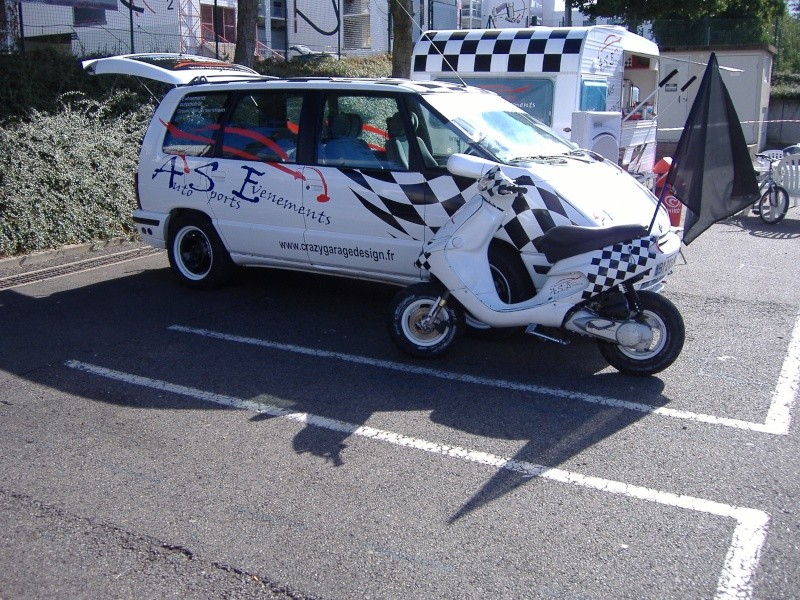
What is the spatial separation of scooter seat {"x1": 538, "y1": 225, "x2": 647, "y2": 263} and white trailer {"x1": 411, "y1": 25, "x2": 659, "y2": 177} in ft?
15.0

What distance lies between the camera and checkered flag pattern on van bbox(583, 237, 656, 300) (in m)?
5.22

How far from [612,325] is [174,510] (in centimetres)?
290

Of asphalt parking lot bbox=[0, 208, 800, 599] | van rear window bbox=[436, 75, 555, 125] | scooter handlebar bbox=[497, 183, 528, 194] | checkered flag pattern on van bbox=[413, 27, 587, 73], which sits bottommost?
asphalt parking lot bbox=[0, 208, 800, 599]

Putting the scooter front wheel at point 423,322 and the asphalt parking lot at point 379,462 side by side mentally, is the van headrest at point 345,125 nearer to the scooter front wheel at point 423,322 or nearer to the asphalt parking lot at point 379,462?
the asphalt parking lot at point 379,462

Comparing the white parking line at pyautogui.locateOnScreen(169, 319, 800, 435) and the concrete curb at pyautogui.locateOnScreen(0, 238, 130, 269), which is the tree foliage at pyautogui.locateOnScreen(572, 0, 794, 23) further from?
the white parking line at pyautogui.locateOnScreen(169, 319, 800, 435)

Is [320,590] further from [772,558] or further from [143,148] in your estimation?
[143,148]

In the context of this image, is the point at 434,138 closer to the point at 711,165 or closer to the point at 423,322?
the point at 423,322

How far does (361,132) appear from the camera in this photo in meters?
6.86

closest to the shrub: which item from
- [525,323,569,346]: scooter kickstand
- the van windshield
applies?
the van windshield

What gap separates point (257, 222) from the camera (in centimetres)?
729

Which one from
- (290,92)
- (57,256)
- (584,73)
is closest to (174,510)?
(290,92)

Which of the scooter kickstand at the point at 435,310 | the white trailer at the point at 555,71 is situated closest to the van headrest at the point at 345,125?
the scooter kickstand at the point at 435,310

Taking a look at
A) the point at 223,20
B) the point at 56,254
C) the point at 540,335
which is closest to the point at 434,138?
the point at 540,335

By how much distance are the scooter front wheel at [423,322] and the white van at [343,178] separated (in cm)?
49
